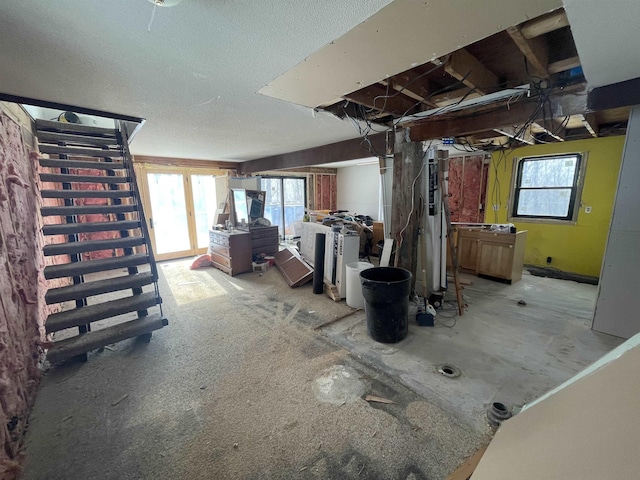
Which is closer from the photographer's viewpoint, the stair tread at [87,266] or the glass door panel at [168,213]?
the stair tread at [87,266]

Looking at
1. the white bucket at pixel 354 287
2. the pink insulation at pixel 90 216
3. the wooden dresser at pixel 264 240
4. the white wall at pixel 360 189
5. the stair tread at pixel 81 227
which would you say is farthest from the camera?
the white wall at pixel 360 189

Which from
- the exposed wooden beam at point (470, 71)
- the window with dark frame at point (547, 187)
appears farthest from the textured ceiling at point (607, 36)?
the window with dark frame at point (547, 187)

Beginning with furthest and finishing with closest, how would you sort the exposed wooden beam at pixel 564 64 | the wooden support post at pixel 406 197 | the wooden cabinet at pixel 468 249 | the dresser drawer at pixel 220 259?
1. the dresser drawer at pixel 220 259
2. the wooden cabinet at pixel 468 249
3. the wooden support post at pixel 406 197
4. the exposed wooden beam at pixel 564 64

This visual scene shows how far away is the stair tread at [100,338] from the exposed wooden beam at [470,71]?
3.47 metres

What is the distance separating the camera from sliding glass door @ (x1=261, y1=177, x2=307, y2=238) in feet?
26.5

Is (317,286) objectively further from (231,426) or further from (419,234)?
(231,426)

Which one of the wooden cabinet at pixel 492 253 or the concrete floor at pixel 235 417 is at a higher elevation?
the wooden cabinet at pixel 492 253

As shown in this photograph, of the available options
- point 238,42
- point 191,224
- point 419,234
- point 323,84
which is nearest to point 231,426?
point 238,42

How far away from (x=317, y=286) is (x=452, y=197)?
14.0 feet

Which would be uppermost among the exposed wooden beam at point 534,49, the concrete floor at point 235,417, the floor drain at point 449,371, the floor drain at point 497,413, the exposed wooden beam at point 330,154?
the exposed wooden beam at point 534,49

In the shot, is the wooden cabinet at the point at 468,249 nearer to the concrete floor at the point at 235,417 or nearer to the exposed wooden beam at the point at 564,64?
the exposed wooden beam at the point at 564,64

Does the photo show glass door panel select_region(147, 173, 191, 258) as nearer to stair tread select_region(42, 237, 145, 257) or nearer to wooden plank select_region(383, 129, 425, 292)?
stair tread select_region(42, 237, 145, 257)

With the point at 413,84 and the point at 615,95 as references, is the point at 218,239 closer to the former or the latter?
the point at 413,84

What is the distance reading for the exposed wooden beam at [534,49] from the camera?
1.39 metres
